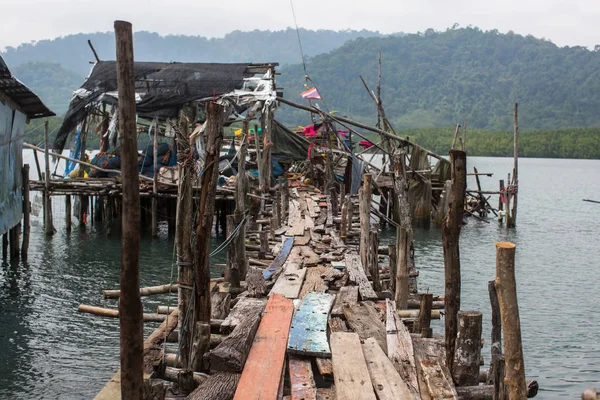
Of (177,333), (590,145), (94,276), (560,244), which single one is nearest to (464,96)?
(590,145)

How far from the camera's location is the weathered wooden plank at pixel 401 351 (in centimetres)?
723

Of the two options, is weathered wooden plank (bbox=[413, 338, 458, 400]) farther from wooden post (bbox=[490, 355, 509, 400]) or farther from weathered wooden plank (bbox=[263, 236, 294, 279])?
weathered wooden plank (bbox=[263, 236, 294, 279])

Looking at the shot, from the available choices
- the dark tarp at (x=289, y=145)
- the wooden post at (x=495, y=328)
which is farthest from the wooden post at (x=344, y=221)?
the dark tarp at (x=289, y=145)

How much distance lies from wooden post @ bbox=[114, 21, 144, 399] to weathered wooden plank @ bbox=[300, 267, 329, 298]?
→ 13.8ft

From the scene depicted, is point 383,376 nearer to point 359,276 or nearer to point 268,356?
point 268,356

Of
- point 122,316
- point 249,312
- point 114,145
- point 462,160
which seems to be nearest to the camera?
point 122,316

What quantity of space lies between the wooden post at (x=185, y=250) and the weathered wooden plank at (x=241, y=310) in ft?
1.56

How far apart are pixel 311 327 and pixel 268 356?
1137mm

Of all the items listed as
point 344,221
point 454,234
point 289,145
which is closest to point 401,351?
point 454,234

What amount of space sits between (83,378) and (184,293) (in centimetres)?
453

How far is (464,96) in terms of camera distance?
144 meters

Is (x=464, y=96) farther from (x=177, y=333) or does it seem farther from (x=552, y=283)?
(x=177, y=333)

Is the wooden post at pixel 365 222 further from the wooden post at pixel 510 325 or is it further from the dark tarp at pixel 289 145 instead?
the dark tarp at pixel 289 145

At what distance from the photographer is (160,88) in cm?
2564
